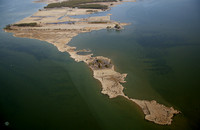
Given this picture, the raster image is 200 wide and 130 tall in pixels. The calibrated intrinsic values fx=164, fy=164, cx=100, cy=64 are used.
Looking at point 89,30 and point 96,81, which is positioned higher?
point 89,30

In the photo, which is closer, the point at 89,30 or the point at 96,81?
the point at 96,81

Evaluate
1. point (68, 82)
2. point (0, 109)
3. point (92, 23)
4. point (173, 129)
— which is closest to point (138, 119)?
point (173, 129)

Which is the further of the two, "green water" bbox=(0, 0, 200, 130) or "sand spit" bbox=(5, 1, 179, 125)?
"sand spit" bbox=(5, 1, 179, 125)

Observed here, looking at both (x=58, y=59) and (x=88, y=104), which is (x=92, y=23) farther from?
(x=88, y=104)

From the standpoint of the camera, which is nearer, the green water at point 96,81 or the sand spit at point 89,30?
the green water at point 96,81
